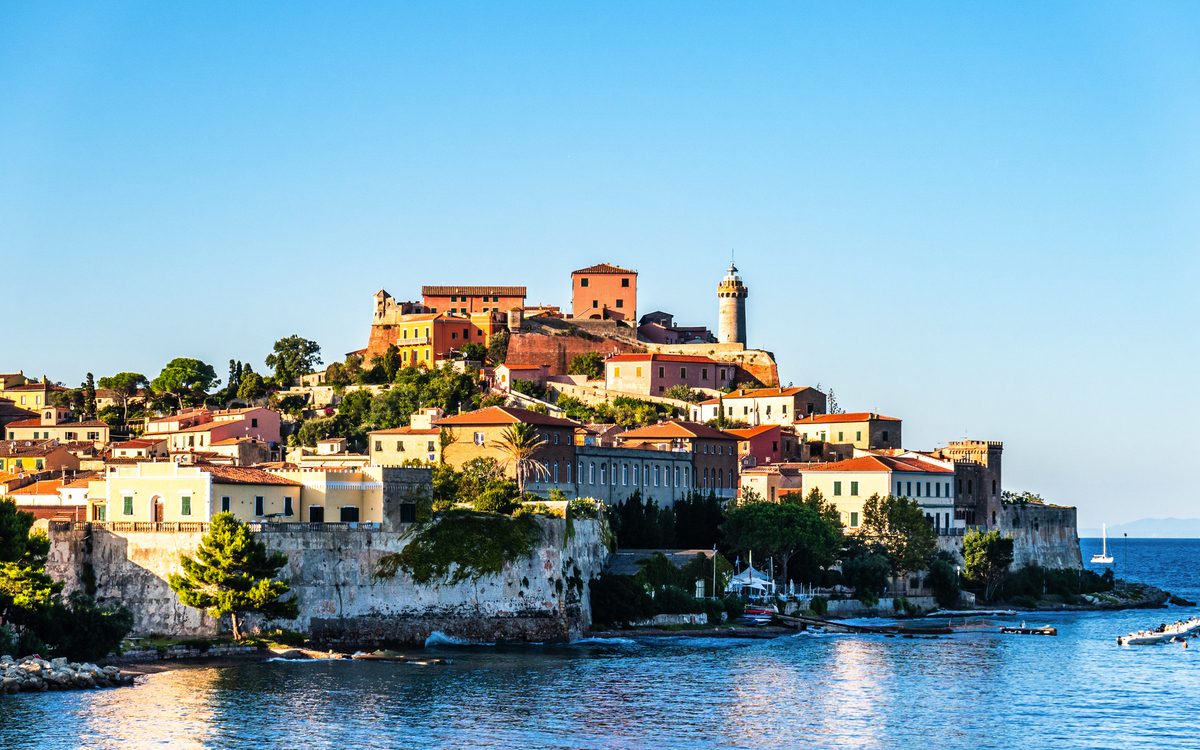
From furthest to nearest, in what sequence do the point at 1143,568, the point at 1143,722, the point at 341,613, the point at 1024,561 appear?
1. the point at 1143,568
2. the point at 1024,561
3. the point at 341,613
4. the point at 1143,722

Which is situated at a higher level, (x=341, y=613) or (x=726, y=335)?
(x=726, y=335)

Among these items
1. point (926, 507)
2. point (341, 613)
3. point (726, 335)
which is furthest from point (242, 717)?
point (726, 335)

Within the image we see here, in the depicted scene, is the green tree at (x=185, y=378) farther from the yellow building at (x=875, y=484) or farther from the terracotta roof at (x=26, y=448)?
the yellow building at (x=875, y=484)

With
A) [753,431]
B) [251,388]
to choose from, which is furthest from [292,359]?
[753,431]

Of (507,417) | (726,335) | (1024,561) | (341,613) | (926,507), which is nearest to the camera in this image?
(341,613)

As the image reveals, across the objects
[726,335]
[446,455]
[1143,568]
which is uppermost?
[726,335]

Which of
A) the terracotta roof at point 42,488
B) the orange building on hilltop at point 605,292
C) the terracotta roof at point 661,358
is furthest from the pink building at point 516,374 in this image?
the terracotta roof at point 42,488

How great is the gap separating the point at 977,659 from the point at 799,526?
15433 millimetres

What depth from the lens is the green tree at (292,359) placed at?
416ft

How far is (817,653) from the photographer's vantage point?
64.2m

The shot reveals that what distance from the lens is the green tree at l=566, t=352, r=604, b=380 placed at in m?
123

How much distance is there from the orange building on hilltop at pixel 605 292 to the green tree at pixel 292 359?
22.6 m

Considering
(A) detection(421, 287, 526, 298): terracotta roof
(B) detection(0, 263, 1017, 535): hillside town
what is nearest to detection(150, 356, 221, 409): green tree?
(B) detection(0, 263, 1017, 535): hillside town

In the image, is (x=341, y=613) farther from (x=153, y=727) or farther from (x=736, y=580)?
(x=736, y=580)
